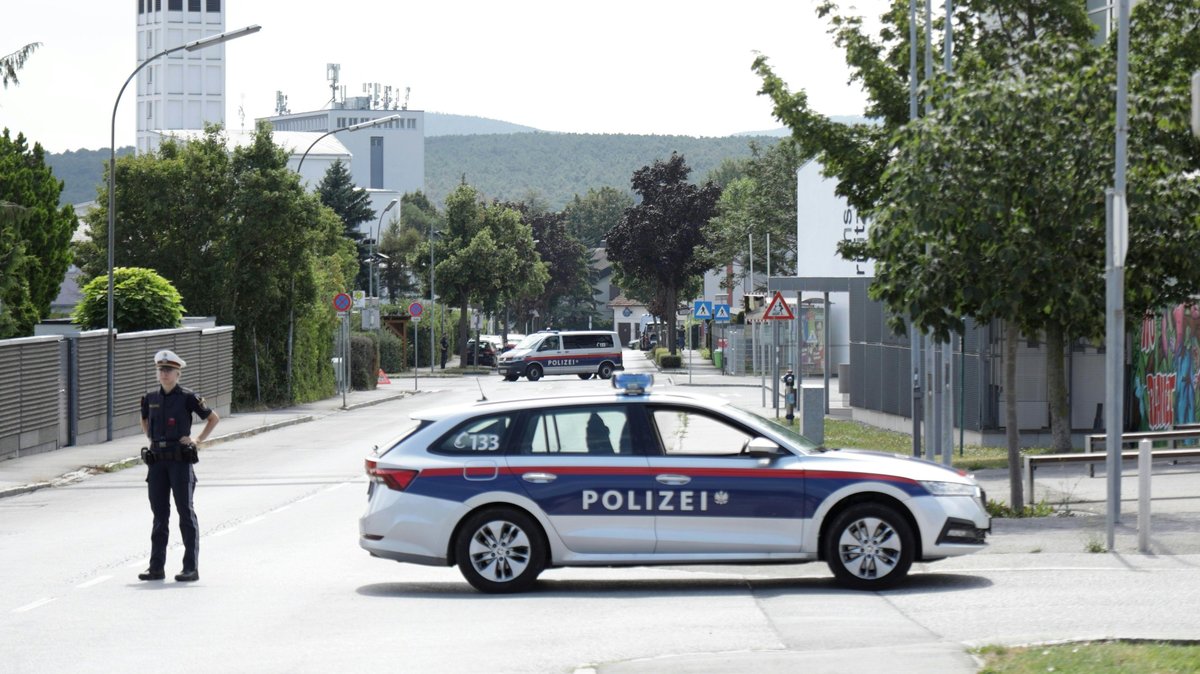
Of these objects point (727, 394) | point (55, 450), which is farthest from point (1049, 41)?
point (727, 394)

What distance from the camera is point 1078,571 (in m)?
12.1

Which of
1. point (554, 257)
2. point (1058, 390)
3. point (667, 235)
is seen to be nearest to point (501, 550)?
point (1058, 390)

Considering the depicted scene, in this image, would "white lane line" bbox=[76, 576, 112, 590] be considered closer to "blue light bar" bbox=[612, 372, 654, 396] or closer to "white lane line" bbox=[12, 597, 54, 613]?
"white lane line" bbox=[12, 597, 54, 613]

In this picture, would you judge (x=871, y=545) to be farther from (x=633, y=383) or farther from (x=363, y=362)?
(x=363, y=362)

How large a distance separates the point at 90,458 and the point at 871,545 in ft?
61.5

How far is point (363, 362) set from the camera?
5784cm

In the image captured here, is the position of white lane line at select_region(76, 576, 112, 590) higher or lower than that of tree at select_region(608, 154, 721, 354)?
lower

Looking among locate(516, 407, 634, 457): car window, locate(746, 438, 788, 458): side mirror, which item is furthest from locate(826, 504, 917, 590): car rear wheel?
locate(516, 407, 634, 457): car window

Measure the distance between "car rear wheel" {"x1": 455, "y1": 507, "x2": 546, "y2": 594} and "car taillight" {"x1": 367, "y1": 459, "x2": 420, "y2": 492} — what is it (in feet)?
1.73

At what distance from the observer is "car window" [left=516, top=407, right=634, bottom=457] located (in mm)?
11570

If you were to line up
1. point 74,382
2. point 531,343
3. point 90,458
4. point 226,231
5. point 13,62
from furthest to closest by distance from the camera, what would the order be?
1. point 531,343
2. point 226,231
3. point 13,62
4. point 74,382
5. point 90,458

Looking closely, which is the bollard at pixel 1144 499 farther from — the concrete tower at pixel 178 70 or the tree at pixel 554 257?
the concrete tower at pixel 178 70

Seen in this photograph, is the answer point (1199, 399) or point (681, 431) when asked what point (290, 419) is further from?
point (681, 431)

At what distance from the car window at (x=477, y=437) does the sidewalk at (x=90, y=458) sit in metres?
12.2
